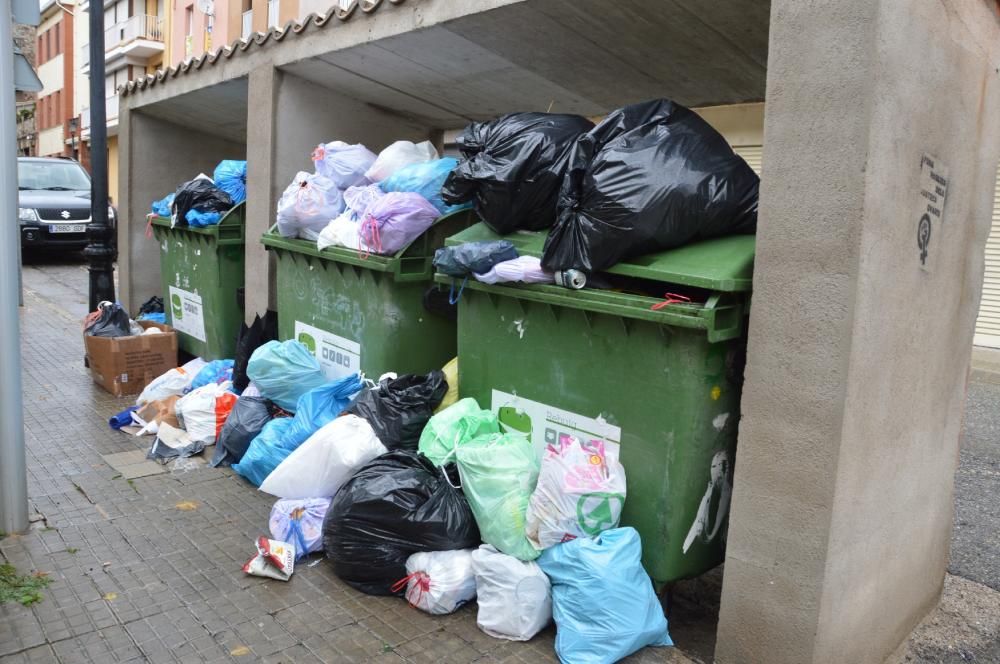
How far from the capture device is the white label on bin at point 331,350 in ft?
15.2

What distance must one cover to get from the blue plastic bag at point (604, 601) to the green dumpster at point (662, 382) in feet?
0.43

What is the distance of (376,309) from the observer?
441 cm

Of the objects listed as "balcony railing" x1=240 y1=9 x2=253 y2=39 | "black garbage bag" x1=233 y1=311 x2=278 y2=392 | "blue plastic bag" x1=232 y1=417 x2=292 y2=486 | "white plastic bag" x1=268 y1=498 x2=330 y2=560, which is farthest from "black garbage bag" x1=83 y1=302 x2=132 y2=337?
"balcony railing" x1=240 y1=9 x2=253 y2=39

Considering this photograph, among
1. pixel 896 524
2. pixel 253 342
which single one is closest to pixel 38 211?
pixel 253 342

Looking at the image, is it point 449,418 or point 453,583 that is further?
point 449,418

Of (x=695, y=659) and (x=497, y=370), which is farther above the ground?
(x=497, y=370)

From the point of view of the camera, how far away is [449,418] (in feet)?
11.8

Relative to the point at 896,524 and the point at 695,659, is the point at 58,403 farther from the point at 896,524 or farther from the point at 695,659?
the point at 896,524

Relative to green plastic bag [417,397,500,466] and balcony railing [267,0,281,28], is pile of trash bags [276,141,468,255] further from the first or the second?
balcony railing [267,0,281,28]

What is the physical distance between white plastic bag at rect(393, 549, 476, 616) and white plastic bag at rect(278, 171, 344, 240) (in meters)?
2.41

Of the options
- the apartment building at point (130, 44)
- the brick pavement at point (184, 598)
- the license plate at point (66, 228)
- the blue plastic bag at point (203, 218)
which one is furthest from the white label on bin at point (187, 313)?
the apartment building at point (130, 44)

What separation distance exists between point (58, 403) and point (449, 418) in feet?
12.5

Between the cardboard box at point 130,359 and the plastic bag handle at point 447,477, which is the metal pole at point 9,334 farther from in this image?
the cardboard box at point 130,359

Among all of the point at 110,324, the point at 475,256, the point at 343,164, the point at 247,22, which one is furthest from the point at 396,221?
the point at 247,22
